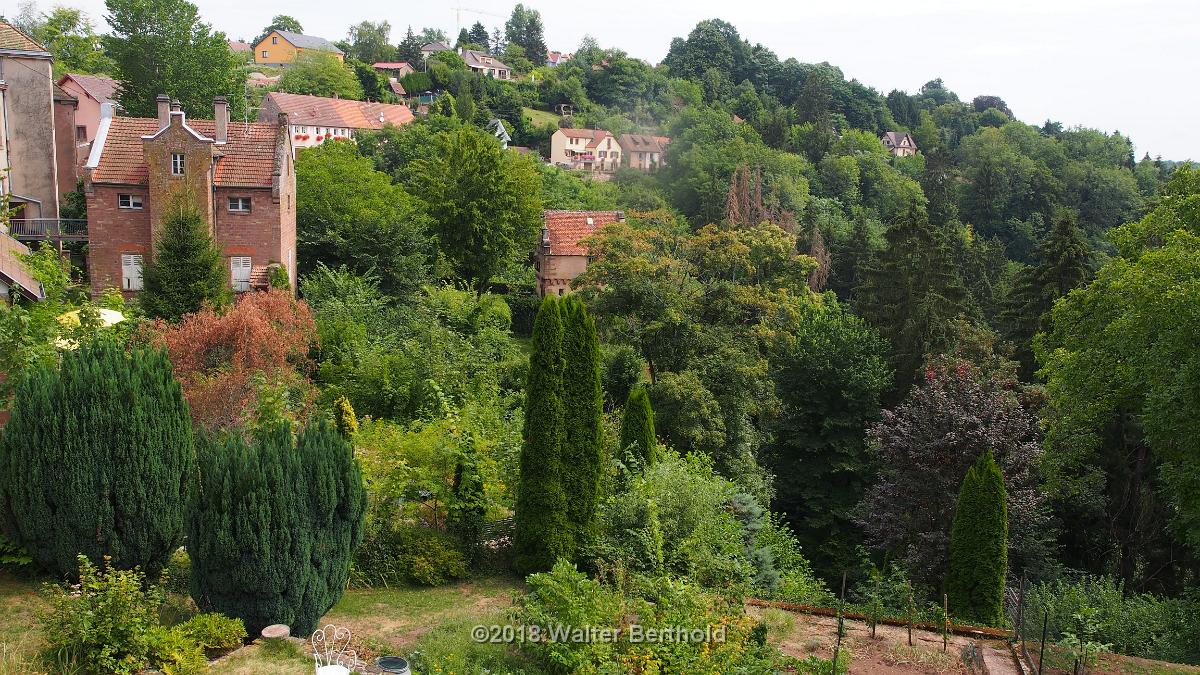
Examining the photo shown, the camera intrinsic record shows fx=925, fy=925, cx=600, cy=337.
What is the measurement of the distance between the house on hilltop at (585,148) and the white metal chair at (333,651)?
254ft

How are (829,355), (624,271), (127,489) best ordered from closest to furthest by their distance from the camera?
(127,489), (624,271), (829,355)

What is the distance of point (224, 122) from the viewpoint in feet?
100

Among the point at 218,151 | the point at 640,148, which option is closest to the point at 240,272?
the point at 218,151

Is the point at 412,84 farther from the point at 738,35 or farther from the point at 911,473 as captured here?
the point at 911,473

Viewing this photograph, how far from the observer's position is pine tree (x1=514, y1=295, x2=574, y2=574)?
14.6 meters

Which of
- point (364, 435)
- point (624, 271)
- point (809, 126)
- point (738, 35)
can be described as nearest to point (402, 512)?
point (364, 435)

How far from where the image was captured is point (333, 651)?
421 inches

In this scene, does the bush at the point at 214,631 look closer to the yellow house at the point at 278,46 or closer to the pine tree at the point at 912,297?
the pine tree at the point at 912,297

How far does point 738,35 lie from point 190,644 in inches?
5343

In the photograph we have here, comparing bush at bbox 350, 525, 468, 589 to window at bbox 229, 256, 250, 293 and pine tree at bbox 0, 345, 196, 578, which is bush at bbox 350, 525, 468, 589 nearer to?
pine tree at bbox 0, 345, 196, 578

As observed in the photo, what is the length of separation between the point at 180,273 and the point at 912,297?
25845mm

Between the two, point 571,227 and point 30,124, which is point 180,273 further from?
point 571,227

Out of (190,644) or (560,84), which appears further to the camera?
(560,84)

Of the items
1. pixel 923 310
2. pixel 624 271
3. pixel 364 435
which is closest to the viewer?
pixel 364 435
